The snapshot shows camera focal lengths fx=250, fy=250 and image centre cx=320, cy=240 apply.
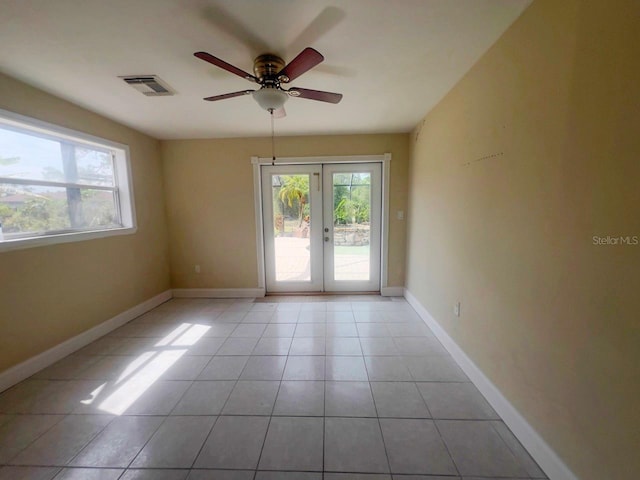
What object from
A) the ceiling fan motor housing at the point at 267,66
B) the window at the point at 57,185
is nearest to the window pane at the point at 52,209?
the window at the point at 57,185

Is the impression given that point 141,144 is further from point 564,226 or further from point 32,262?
point 564,226

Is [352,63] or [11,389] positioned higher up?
[352,63]

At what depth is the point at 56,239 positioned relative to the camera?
227 cm

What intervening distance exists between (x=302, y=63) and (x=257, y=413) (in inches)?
87.6

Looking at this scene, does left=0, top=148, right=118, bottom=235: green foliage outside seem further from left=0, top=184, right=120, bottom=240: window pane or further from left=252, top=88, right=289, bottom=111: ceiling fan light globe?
left=252, top=88, right=289, bottom=111: ceiling fan light globe

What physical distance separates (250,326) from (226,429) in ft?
4.61

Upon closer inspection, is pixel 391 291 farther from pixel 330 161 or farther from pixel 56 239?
pixel 56 239

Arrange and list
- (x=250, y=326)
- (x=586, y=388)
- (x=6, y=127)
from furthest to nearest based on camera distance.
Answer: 1. (x=250, y=326)
2. (x=6, y=127)
3. (x=586, y=388)

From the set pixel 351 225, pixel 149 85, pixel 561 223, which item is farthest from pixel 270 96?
pixel 351 225

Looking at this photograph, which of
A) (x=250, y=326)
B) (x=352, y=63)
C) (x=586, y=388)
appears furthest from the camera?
(x=250, y=326)

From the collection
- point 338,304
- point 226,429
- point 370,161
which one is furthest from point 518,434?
point 370,161

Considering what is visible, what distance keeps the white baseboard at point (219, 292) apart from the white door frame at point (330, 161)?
212 mm

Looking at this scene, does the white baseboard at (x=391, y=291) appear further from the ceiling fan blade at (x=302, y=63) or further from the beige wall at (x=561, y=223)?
the ceiling fan blade at (x=302, y=63)

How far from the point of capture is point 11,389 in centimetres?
191
